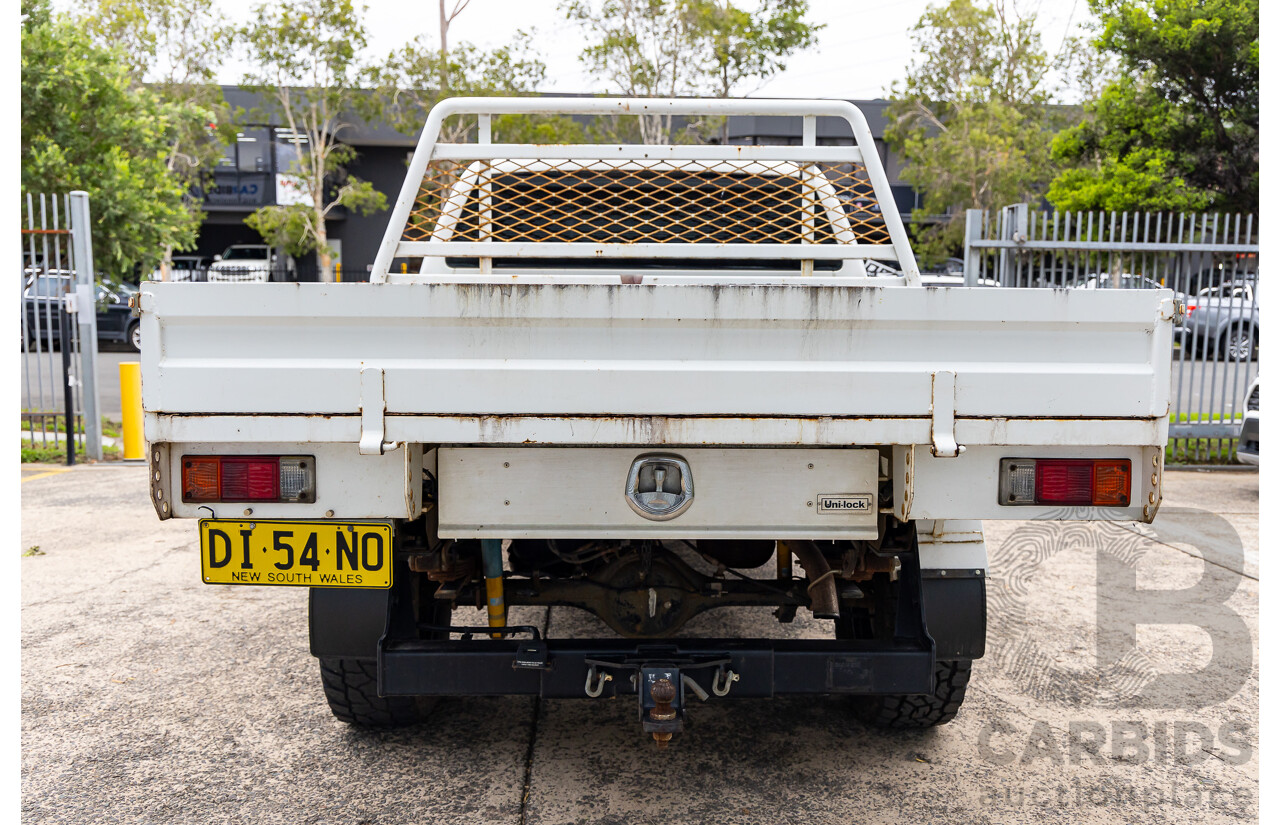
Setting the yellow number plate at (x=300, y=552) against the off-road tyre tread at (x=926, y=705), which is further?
the off-road tyre tread at (x=926, y=705)

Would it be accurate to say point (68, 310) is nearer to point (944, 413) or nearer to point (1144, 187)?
point (944, 413)

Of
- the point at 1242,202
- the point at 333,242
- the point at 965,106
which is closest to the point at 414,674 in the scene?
the point at 1242,202

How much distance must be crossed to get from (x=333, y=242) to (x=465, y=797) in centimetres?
3072

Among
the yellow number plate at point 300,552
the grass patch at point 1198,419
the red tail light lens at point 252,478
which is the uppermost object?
the red tail light lens at point 252,478

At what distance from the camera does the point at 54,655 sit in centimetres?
416

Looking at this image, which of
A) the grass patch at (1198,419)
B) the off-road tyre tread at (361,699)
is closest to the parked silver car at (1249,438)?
the grass patch at (1198,419)

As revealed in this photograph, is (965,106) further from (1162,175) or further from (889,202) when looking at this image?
(889,202)

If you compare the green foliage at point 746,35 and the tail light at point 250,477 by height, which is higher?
the green foliage at point 746,35

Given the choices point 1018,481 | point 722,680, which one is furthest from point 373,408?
point 1018,481

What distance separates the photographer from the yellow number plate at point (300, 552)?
9.16 feet

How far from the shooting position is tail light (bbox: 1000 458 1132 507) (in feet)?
8.88

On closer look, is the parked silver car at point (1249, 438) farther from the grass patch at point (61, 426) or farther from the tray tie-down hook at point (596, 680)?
the grass patch at point (61, 426)

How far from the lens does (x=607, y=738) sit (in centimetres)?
350

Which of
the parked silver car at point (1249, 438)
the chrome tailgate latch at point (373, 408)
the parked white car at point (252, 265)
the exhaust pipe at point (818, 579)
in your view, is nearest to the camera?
the chrome tailgate latch at point (373, 408)
